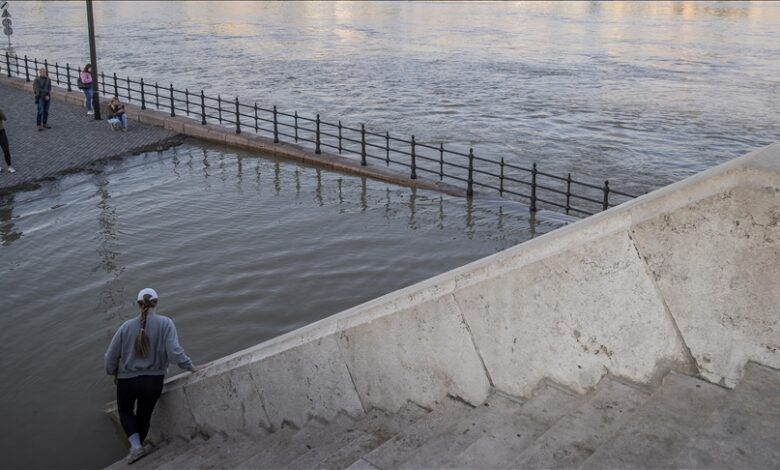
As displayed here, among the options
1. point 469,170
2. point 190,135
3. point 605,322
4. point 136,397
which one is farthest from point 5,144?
point 605,322

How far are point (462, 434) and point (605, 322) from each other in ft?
3.16

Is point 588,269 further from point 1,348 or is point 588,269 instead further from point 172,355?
point 1,348

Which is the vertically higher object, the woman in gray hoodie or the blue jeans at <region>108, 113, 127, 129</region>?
the woman in gray hoodie

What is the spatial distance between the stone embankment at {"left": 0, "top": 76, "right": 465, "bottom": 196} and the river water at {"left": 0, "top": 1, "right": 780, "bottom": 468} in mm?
451

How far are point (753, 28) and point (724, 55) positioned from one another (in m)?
28.2

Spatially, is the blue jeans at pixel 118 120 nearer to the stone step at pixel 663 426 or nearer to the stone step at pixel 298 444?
the stone step at pixel 298 444

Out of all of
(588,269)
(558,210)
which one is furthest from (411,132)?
(588,269)

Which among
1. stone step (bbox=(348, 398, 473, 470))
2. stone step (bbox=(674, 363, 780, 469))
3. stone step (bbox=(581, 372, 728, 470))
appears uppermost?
stone step (bbox=(674, 363, 780, 469))

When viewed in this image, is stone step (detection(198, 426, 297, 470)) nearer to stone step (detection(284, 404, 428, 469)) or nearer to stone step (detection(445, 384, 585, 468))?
stone step (detection(284, 404, 428, 469))

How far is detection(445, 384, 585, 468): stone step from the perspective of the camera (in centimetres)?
414

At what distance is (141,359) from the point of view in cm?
629

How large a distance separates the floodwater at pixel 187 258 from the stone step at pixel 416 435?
3.51 meters

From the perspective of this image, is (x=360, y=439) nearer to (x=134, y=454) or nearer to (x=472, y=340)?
(x=472, y=340)

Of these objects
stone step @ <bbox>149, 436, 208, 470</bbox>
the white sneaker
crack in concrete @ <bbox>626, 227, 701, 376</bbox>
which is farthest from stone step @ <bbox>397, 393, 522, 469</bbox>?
the white sneaker
